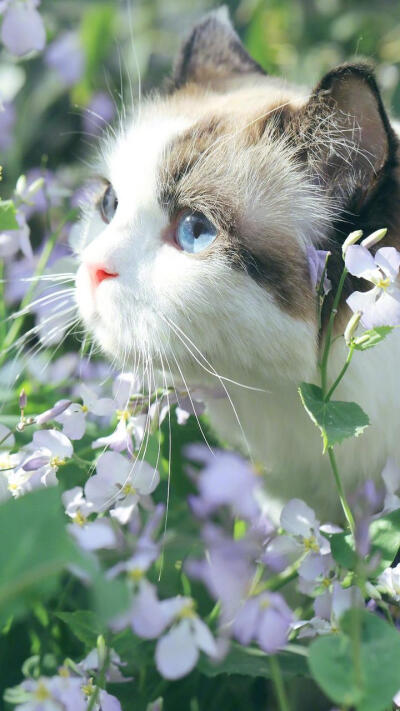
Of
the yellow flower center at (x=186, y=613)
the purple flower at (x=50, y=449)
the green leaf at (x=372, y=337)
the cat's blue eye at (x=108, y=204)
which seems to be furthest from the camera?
the cat's blue eye at (x=108, y=204)

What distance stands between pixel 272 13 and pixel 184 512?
1650 millimetres

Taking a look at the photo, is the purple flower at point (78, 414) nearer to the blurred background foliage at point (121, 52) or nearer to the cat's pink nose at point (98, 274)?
the cat's pink nose at point (98, 274)

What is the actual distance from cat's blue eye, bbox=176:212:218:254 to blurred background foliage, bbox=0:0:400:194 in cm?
92

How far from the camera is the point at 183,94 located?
4.13ft

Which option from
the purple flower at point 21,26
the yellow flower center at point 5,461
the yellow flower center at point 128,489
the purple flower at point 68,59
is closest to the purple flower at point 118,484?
the yellow flower center at point 128,489

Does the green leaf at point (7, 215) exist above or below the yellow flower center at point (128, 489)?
above

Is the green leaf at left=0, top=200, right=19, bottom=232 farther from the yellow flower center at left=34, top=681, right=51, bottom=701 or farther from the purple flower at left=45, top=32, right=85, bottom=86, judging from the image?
the purple flower at left=45, top=32, right=85, bottom=86

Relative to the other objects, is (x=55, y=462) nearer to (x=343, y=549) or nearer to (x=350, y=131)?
(x=343, y=549)

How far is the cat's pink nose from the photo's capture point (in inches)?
38.6

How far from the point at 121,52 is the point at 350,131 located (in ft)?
3.75

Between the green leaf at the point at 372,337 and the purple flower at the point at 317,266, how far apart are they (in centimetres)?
11

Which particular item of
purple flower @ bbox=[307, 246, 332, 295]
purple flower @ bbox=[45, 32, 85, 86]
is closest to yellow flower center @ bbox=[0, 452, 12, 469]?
purple flower @ bbox=[307, 246, 332, 295]

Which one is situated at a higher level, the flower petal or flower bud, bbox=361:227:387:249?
flower bud, bbox=361:227:387:249

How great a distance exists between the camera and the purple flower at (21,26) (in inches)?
42.0
